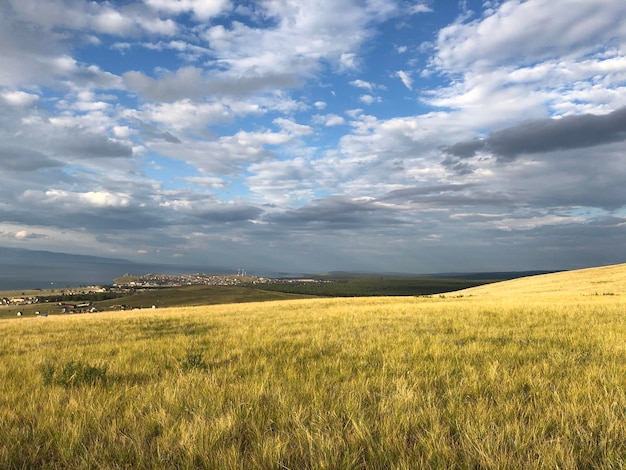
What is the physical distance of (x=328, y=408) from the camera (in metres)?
4.46

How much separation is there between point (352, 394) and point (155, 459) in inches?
97.2

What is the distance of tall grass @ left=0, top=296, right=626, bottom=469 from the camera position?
10.6 ft

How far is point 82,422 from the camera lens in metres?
4.11

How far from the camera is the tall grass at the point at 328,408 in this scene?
3225 mm

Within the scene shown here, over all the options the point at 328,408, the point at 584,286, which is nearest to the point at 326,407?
the point at 328,408

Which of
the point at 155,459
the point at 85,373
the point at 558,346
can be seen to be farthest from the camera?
the point at 558,346

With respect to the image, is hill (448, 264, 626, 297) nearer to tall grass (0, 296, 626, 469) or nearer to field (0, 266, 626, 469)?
tall grass (0, 296, 626, 469)

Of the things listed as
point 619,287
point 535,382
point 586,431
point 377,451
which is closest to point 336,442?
point 377,451

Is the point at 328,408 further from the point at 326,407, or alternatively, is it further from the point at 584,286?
the point at 584,286

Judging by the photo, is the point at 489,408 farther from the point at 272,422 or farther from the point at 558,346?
the point at 558,346

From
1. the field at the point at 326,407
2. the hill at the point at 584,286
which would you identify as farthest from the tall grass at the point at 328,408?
the hill at the point at 584,286

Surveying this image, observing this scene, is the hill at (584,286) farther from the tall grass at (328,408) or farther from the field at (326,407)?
the field at (326,407)

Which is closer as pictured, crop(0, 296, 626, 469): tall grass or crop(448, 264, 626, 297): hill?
crop(0, 296, 626, 469): tall grass

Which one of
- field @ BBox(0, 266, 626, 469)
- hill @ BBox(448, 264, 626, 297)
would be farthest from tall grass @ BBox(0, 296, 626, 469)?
hill @ BBox(448, 264, 626, 297)
